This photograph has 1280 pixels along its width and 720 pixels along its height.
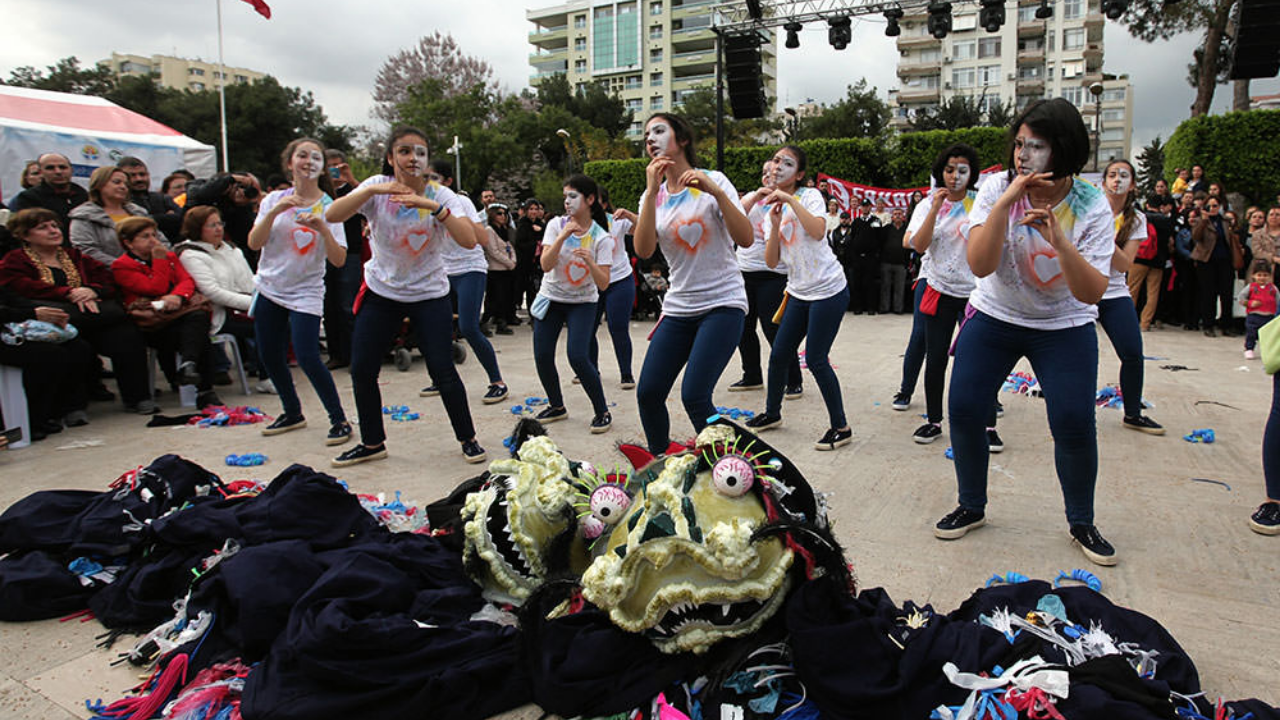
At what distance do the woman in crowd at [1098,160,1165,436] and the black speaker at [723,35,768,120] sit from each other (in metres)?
10.8

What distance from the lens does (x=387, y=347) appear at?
4.79 metres

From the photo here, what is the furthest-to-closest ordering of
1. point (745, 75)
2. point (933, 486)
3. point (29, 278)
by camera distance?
point (745, 75)
point (29, 278)
point (933, 486)

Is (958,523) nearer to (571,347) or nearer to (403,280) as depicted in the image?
(571,347)

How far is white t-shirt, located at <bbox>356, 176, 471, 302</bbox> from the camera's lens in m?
4.61

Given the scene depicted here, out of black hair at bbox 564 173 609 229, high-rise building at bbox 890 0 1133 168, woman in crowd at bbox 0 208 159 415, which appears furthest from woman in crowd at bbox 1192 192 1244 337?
high-rise building at bbox 890 0 1133 168

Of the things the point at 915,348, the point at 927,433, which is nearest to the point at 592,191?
the point at 915,348

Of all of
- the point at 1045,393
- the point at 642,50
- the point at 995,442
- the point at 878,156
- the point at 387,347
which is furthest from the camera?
the point at 642,50

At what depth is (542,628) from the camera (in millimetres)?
2332

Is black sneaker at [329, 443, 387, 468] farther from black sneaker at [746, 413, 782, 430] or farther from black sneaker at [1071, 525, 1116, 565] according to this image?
black sneaker at [1071, 525, 1116, 565]

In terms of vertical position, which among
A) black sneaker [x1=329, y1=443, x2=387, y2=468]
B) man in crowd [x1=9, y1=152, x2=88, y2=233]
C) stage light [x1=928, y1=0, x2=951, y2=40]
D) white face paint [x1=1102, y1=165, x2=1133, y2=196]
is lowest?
black sneaker [x1=329, y1=443, x2=387, y2=468]

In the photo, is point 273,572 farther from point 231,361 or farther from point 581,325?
point 231,361

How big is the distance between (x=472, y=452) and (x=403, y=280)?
117 centimetres

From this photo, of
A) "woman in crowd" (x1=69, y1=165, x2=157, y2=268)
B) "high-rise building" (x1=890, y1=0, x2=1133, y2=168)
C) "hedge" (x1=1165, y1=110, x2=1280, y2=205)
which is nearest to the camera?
"woman in crowd" (x1=69, y1=165, x2=157, y2=268)

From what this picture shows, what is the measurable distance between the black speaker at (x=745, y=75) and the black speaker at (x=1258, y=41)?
26.1 feet
